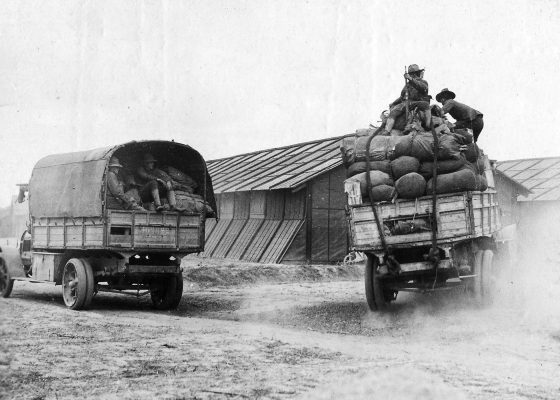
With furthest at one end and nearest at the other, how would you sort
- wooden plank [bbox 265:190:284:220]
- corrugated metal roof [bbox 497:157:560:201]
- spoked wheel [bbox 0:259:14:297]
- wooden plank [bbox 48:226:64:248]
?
corrugated metal roof [bbox 497:157:560:201], wooden plank [bbox 265:190:284:220], spoked wheel [bbox 0:259:14:297], wooden plank [bbox 48:226:64:248]

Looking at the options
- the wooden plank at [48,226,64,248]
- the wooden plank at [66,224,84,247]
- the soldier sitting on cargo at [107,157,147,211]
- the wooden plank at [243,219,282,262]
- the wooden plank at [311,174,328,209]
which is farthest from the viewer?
the wooden plank at [243,219,282,262]

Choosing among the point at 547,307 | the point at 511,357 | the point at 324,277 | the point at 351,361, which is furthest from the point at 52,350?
the point at 324,277

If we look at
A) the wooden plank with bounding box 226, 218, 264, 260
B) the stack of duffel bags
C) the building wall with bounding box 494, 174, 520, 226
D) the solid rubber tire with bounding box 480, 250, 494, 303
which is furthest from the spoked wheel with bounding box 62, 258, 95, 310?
the building wall with bounding box 494, 174, 520, 226

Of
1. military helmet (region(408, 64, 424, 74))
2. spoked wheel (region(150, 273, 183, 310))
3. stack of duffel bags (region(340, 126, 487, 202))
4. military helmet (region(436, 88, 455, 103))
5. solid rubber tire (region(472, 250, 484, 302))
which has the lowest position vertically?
spoked wheel (region(150, 273, 183, 310))

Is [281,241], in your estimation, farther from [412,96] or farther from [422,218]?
[422,218]

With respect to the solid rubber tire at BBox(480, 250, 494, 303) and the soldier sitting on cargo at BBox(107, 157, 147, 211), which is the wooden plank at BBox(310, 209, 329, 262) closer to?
the soldier sitting on cargo at BBox(107, 157, 147, 211)

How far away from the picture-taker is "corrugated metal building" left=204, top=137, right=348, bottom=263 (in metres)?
22.7

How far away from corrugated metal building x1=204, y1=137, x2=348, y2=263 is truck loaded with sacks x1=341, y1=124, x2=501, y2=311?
1197cm

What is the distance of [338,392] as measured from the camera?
5.41 m

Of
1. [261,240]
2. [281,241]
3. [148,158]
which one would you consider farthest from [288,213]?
[148,158]

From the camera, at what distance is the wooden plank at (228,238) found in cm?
2548

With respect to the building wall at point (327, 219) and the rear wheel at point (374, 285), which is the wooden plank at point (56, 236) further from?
the building wall at point (327, 219)

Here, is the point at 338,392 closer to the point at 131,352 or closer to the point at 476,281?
the point at 131,352

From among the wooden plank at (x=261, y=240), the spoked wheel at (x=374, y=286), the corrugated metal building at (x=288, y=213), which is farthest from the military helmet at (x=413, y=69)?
the wooden plank at (x=261, y=240)
